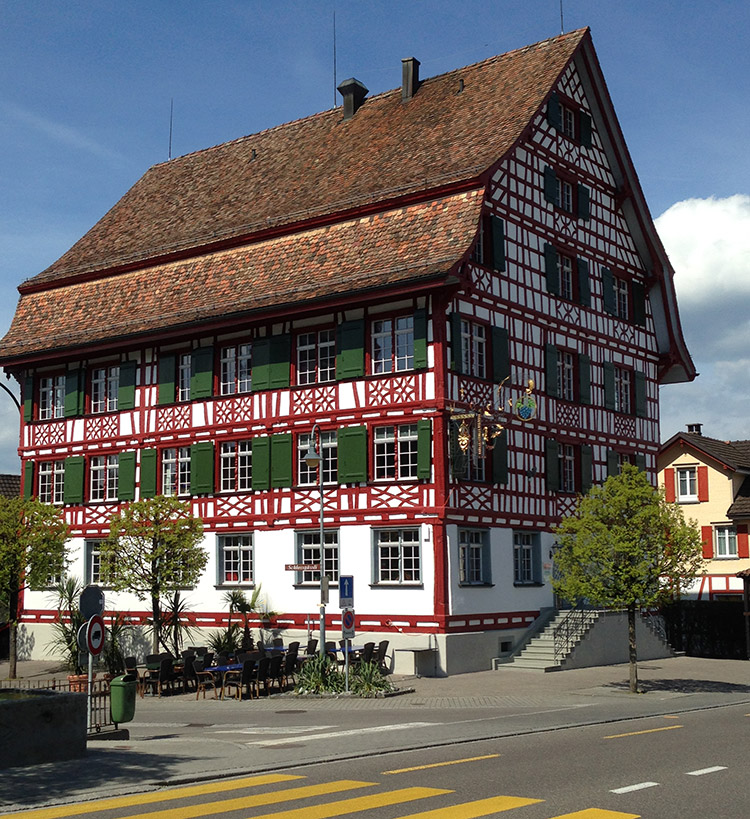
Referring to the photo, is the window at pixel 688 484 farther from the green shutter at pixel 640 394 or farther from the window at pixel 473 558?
the window at pixel 473 558

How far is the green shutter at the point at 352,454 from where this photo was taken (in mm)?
32312

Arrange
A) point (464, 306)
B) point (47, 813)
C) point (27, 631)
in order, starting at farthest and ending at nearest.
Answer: point (27, 631) < point (464, 306) < point (47, 813)

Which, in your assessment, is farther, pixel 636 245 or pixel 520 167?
pixel 636 245

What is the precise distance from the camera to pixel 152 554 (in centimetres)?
3225

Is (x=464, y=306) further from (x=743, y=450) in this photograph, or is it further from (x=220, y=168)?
(x=743, y=450)

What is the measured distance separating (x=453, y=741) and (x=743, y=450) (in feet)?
134

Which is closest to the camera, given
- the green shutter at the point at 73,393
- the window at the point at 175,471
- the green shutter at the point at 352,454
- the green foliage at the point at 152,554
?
the green foliage at the point at 152,554

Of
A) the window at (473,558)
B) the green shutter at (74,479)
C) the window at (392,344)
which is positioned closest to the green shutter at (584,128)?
the window at (392,344)

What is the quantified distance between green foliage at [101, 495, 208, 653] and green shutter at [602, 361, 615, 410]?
14546 millimetres

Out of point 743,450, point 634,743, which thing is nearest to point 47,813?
point 634,743

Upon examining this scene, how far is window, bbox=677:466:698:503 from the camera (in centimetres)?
5388

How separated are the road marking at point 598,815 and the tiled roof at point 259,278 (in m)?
20.5

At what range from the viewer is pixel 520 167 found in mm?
35250

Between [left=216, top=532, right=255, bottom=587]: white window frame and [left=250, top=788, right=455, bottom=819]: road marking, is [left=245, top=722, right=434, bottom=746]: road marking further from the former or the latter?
[left=216, top=532, right=255, bottom=587]: white window frame
